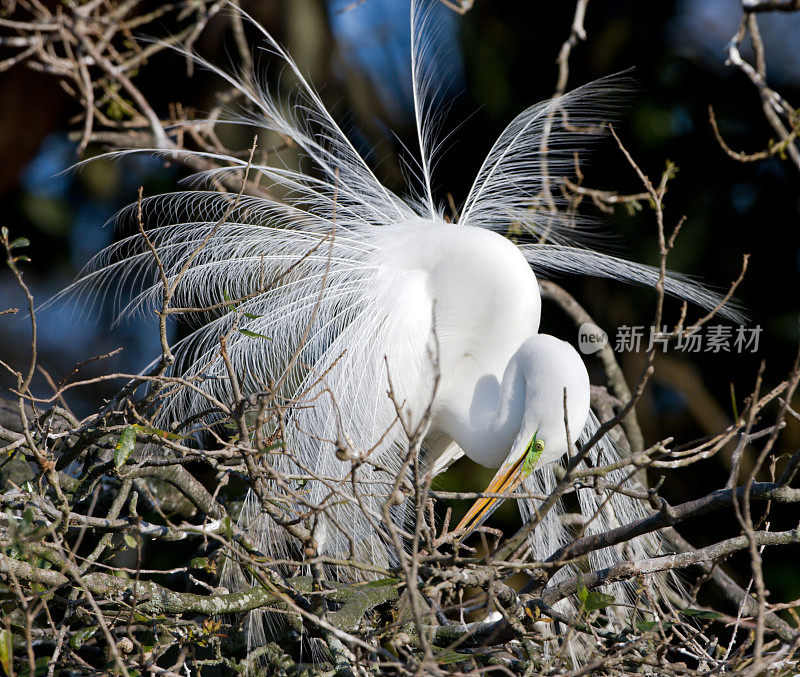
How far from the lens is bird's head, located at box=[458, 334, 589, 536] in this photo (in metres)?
2.02

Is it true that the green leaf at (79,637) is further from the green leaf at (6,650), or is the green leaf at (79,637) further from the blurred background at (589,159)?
the blurred background at (589,159)

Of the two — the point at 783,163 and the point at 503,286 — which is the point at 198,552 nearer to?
the point at 503,286

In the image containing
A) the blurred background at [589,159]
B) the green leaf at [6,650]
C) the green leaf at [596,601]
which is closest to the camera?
the green leaf at [6,650]

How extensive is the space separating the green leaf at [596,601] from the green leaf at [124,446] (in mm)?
865

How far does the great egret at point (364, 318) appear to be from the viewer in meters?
2.20

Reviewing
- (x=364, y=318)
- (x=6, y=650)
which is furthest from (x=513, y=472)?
(x=6, y=650)

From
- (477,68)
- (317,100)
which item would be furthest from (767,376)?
(317,100)

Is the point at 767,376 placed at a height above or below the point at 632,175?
below

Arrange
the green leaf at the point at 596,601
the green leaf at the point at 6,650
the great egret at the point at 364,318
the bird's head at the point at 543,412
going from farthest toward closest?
the great egret at the point at 364,318 < the bird's head at the point at 543,412 < the green leaf at the point at 596,601 < the green leaf at the point at 6,650

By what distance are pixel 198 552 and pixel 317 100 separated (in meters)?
1.54

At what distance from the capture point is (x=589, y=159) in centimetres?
337

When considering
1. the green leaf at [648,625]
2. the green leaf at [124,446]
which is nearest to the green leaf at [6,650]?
the green leaf at [124,446]

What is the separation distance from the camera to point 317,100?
260cm

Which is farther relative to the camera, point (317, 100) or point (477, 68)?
point (477, 68)
